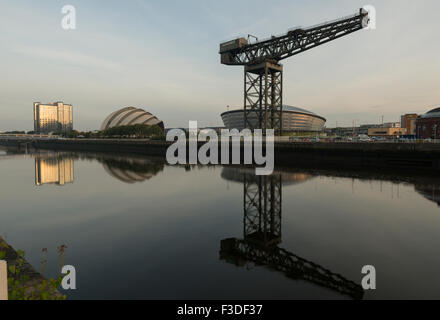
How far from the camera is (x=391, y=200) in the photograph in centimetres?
2117

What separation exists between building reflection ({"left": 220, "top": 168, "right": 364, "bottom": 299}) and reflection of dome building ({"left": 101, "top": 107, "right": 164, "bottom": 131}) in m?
147

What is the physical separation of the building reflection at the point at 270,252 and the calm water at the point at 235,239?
0.17 feet

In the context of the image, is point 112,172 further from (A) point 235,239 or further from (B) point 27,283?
(B) point 27,283

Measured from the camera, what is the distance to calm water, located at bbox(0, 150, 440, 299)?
9.06 m

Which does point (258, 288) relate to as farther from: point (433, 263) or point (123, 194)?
point (123, 194)

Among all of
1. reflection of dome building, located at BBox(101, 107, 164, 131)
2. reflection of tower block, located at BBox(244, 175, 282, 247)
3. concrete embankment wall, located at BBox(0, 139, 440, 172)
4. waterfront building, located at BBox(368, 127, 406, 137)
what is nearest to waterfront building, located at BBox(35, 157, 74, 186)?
reflection of tower block, located at BBox(244, 175, 282, 247)

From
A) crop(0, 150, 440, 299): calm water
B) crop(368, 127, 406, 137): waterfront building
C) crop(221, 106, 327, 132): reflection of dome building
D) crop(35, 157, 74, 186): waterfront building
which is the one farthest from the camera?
crop(221, 106, 327, 132): reflection of dome building

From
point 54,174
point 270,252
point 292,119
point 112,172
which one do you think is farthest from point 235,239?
point 292,119

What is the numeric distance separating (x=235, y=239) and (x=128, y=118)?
513ft

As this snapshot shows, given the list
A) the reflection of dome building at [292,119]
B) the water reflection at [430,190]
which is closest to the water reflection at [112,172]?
the water reflection at [430,190]

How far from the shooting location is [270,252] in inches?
477

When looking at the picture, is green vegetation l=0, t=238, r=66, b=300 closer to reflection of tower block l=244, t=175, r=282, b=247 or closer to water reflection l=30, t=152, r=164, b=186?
reflection of tower block l=244, t=175, r=282, b=247
